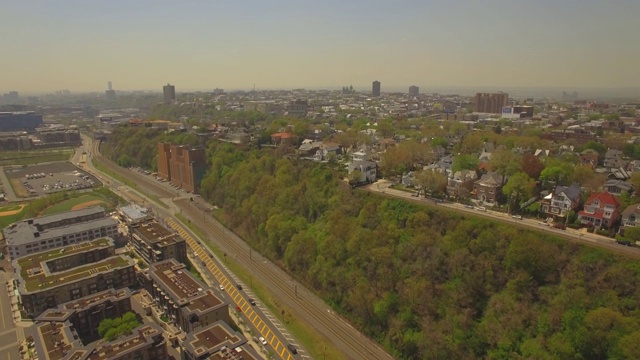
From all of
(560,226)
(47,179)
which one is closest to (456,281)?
(560,226)

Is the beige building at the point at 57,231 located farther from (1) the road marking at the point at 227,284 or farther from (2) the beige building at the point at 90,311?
(2) the beige building at the point at 90,311

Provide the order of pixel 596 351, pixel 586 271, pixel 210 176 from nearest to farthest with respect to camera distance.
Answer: pixel 596 351, pixel 586 271, pixel 210 176

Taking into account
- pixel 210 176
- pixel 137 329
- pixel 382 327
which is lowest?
pixel 382 327

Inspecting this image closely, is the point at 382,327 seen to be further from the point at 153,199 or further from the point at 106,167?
the point at 106,167

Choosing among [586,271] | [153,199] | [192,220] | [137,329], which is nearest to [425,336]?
[586,271]

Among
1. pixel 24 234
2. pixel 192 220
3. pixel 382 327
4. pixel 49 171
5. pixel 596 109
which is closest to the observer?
pixel 382 327

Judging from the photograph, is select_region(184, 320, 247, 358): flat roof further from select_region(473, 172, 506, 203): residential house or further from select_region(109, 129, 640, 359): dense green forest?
select_region(473, 172, 506, 203): residential house

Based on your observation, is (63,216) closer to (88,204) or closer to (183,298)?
(88,204)
